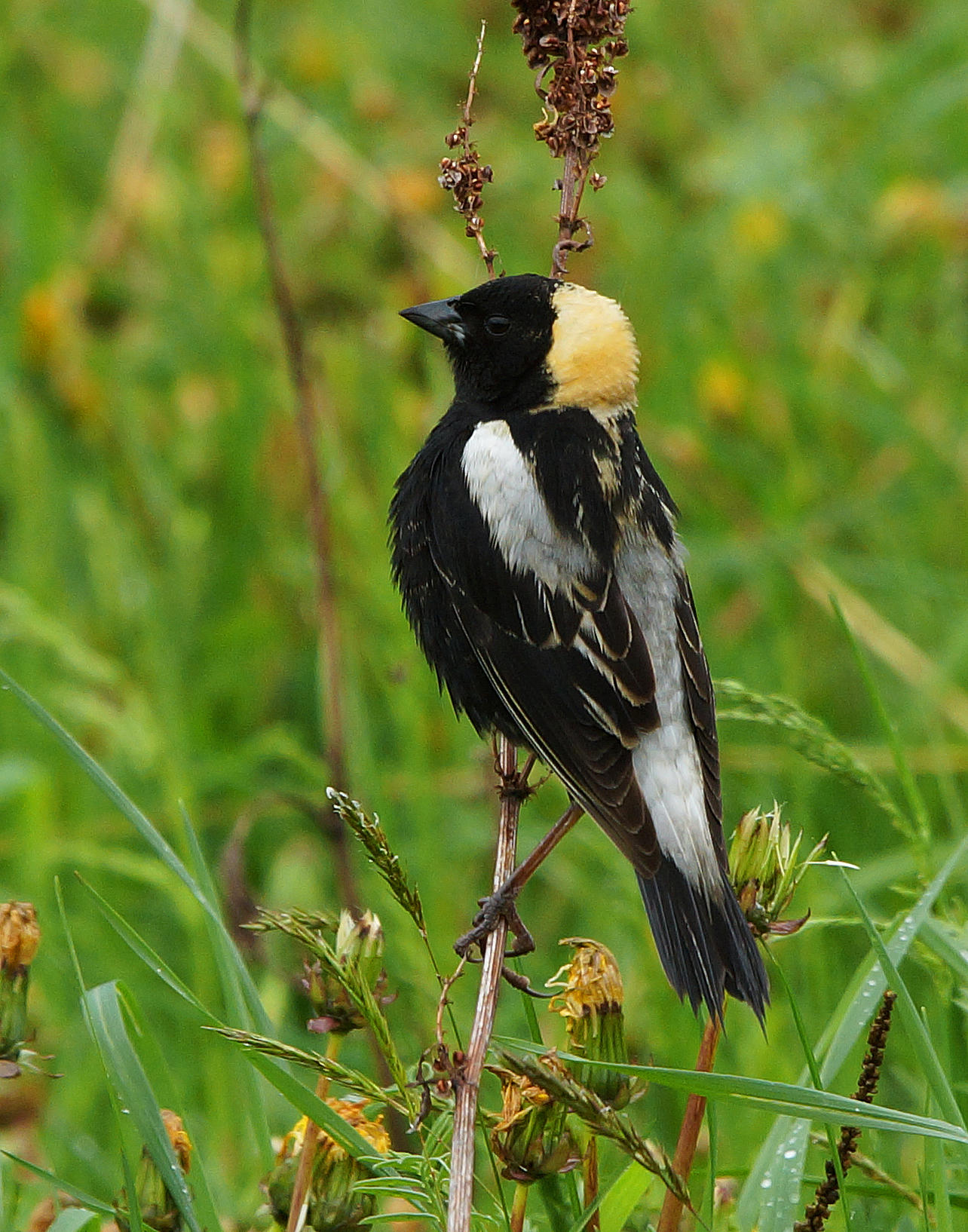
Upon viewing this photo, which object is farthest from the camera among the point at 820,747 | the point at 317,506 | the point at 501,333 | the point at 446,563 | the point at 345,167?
the point at 345,167

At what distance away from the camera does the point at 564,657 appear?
2.35 m

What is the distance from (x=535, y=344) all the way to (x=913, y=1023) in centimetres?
149

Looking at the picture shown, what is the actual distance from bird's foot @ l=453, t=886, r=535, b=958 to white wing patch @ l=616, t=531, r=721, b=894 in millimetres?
230

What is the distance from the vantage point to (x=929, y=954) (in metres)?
1.78

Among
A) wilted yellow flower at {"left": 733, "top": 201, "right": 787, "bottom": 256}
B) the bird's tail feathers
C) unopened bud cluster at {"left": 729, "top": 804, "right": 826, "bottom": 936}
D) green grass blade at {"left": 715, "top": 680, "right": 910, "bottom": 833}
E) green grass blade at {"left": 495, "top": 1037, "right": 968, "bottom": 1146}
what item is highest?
wilted yellow flower at {"left": 733, "top": 201, "right": 787, "bottom": 256}

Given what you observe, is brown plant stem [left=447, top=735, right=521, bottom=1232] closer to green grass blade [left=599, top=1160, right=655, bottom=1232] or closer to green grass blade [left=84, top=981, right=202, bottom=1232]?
green grass blade [left=599, top=1160, right=655, bottom=1232]

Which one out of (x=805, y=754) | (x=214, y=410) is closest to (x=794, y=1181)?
(x=805, y=754)

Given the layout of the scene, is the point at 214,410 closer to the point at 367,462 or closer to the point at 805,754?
the point at 367,462

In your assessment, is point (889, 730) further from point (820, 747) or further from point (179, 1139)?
point (179, 1139)

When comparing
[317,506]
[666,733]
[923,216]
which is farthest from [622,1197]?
[923,216]

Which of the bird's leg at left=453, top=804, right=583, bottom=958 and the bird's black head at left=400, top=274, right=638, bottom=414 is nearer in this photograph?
the bird's leg at left=453, top=804, right=583, bottom=958

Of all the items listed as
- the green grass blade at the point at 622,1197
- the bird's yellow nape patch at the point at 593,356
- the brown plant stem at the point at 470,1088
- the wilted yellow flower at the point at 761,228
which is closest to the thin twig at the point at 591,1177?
the green grass blade at the point at 622,1197

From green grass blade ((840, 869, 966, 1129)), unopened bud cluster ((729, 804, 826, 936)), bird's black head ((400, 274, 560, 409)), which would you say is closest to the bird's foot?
unopened bud cluster ((729, 804, 826, 936))

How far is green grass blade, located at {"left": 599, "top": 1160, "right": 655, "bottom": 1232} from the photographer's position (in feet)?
5.20
